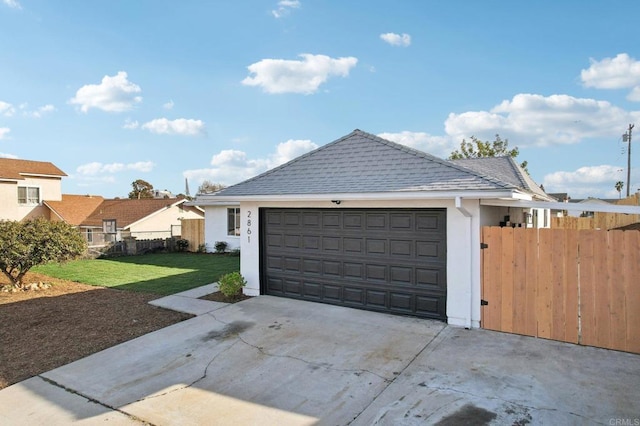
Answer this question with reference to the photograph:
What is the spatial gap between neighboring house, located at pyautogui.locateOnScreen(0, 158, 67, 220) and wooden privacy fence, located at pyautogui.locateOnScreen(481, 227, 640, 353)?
96.2ft

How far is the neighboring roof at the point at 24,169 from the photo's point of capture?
2423 centimetres

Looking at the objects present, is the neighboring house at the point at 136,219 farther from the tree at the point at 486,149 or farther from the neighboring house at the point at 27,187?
the tree at the point at 486,149

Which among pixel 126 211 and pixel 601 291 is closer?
pixel 601 291

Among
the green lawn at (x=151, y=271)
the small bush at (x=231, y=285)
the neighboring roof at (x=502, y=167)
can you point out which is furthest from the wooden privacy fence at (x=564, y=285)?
the green lawn at (x=151, y=271)

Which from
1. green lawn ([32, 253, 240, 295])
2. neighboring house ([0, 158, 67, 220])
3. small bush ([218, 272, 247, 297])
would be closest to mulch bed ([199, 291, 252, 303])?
small bush ([218, 272, 247, 297])

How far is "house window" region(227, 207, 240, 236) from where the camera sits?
18.7m

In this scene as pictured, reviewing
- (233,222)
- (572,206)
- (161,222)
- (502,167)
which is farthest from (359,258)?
(161,222)

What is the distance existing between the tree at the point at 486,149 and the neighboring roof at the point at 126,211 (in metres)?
23.1

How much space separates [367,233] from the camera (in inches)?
307

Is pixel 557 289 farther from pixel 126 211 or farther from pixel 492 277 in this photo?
pixel 126 211

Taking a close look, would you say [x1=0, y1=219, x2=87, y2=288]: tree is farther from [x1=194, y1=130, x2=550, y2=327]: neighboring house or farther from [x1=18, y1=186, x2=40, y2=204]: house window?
[x1=18, y1=186, x2=40, y2=204]: house window

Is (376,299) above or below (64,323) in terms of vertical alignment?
above

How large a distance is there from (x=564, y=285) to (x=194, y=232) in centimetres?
1807

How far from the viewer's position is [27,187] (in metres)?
25.9
